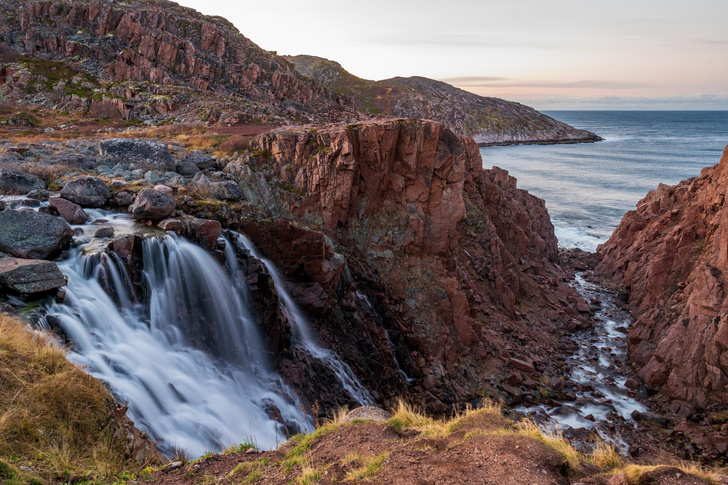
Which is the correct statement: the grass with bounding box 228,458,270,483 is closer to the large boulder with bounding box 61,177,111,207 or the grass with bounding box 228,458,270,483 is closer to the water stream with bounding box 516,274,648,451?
the water stream with bounding box 516,274,648,451

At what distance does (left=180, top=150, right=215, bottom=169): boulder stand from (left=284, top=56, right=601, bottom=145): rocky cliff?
106 metres

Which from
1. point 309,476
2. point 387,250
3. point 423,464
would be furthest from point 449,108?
point 309,476

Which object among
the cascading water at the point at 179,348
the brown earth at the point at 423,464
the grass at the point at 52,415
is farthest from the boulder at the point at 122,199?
the brown earth at the point at 423,464

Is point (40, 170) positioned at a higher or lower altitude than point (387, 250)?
higher

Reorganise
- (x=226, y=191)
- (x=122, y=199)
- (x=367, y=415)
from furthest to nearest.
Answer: (x=226, y=191) < (x=122, y=199) < (x=367, y=415)

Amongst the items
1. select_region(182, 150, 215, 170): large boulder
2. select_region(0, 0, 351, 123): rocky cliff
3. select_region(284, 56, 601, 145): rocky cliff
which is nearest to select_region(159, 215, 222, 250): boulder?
select_region(182, 150, 215, 170): large boulder

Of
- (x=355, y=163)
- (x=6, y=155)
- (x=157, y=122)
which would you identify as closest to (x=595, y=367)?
(x=355, y=163)

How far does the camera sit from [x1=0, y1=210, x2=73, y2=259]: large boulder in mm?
12219

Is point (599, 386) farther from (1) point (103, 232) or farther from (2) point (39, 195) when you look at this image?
(2) point (39, 195)

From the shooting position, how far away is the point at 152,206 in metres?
15.7

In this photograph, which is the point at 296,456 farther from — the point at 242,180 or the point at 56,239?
the point at 242,180

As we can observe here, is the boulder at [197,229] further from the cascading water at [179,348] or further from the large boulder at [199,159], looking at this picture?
the large boulder at [199,159]

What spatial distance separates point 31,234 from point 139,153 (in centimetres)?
1013

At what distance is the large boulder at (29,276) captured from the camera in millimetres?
10680
